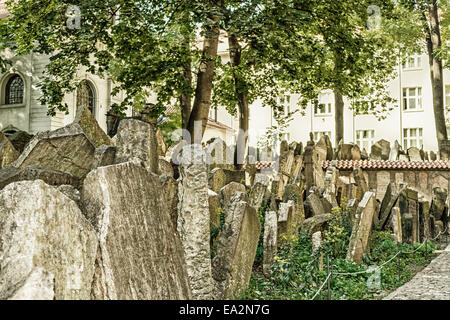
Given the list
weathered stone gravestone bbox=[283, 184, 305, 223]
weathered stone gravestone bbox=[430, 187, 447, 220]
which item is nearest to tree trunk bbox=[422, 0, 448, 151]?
weathered stone gravestone bbox=[430, 187, 447, 220]

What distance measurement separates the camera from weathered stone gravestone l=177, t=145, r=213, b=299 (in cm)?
465

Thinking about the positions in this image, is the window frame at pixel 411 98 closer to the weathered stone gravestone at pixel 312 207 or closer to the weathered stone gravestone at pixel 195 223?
the weathered stone gravestone at pixel 312 207

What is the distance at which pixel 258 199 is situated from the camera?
8.20 metres

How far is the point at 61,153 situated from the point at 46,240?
301 centimetres

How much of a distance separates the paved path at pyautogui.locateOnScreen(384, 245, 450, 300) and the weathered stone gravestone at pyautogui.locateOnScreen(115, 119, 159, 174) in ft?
11.5

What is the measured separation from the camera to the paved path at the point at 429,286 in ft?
20.6

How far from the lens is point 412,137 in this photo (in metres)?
34.2

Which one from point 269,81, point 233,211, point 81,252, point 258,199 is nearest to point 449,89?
point 269,81

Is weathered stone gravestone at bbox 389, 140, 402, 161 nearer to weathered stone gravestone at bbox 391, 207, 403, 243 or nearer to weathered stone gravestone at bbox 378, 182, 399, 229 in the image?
weathered stone gravestone at bbox 378, 182, 399, 229

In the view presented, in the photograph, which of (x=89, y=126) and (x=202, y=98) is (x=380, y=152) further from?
(x=89, y=126)

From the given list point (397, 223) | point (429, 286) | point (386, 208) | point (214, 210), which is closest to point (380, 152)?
point (386, 208)

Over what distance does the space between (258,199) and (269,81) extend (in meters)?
9.75

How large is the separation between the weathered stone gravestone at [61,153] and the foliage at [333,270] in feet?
8.24

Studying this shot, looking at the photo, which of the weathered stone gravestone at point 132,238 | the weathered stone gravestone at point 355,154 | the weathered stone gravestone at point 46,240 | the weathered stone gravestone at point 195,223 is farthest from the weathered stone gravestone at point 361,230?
the weathered stone gravestone at point 355,154
